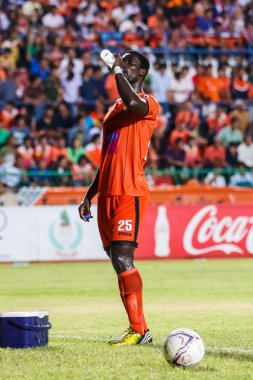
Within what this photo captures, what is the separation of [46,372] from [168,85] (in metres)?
18.0

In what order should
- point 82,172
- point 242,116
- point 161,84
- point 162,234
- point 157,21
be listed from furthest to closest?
point 157,21, point 161,84, point 242,116, point 82,172, point 162,234

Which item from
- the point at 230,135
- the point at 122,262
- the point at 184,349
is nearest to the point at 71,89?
the point at 230,135

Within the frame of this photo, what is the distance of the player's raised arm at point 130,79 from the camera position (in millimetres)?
8258

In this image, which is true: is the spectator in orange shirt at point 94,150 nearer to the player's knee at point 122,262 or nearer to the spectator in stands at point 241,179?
the spectator in stands at point 241,179

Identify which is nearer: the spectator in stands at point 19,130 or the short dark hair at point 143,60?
the short dark hair at point 143,60

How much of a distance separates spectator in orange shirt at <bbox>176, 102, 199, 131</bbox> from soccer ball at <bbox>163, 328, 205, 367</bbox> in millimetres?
16638

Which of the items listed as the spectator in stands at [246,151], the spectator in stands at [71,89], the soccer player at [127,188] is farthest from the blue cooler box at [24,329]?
the spectator in stands at [71,89]

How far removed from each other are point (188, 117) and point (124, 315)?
42.8ft

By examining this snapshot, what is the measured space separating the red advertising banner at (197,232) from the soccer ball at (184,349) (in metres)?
11.6

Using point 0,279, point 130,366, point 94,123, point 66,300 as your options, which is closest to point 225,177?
point 94,123

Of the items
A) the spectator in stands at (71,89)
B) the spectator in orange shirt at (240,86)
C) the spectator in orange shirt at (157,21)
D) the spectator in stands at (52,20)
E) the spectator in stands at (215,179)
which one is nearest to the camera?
Result: the spectator in stands at (215,179)

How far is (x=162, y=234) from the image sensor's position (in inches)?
751

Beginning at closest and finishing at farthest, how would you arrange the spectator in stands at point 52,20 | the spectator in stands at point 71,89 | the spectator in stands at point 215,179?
the spectator in stands at point 215,179
the spectator in stands at point 71,89
the spectator in stands at point 52,20

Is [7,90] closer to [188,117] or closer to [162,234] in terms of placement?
[188,117]
